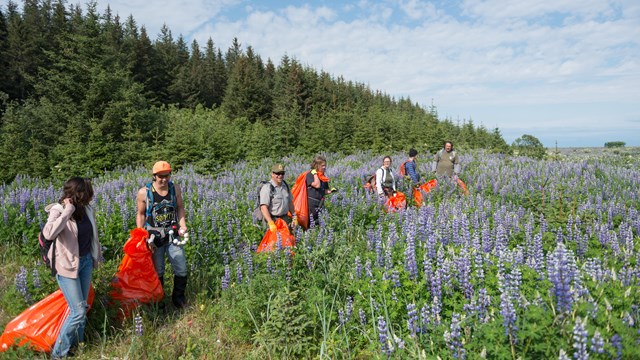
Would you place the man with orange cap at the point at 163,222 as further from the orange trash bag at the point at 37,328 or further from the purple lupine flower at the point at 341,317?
the purple lupine flower at the point at 341,317

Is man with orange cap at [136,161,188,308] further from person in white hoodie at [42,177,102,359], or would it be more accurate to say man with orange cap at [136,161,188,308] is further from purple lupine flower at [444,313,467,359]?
purple lupine flower at [444,313,467,359]

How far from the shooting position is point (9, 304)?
490cm

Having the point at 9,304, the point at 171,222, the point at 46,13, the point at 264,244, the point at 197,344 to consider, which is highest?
the point at 46,13

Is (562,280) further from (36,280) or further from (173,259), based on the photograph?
(36,280)

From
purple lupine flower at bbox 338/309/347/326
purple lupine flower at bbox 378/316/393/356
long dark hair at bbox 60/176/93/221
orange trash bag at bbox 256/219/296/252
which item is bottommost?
purple lupine flower at bbox 338/309/347/326

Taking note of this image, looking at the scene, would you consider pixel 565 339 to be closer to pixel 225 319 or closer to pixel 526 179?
pixel 225 319

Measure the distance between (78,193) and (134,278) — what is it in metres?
1.35

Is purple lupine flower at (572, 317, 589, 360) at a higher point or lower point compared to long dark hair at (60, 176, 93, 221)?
lower

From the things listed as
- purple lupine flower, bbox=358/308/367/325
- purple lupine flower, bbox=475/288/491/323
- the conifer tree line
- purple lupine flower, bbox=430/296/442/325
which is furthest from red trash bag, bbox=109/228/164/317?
the conifer tree line

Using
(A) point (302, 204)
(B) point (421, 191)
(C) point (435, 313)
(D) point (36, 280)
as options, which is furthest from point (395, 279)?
(B) point (421, 191)

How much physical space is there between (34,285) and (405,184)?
8.79 metres

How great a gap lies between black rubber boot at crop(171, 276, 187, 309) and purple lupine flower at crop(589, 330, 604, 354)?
445 cm

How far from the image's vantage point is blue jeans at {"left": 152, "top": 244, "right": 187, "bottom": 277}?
5.04 metres

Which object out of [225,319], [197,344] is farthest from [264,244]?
[197,344]
